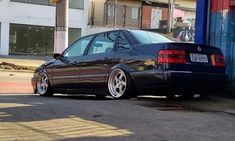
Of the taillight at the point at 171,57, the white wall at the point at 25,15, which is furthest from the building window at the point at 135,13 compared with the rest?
the taillight at the point at 171,57

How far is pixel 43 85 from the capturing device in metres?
12.3

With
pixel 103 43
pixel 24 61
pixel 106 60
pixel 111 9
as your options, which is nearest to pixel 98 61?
pixel 106 60

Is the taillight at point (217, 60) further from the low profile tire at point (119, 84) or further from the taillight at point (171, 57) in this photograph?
the low profile tire at point (119, 84)

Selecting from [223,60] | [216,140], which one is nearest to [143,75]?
[223,60]

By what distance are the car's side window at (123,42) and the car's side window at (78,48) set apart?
1090 mm

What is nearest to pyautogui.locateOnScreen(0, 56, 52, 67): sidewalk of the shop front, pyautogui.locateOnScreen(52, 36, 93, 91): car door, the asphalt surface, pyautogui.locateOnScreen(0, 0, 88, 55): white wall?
pyautogui.locateOnScreen(0, 0, 88, 55): white wall

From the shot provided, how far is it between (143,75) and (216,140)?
3.36 m

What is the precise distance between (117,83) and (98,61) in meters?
0.75

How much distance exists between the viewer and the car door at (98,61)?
10.2m

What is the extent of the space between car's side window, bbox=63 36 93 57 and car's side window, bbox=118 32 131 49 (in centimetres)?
109

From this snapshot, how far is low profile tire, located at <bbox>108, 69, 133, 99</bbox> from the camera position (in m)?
9.61

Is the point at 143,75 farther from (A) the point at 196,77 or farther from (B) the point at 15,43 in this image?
(B) the point at 15,43

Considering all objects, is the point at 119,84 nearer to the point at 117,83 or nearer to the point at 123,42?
the point at 117,83

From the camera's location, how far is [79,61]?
11.1 m
